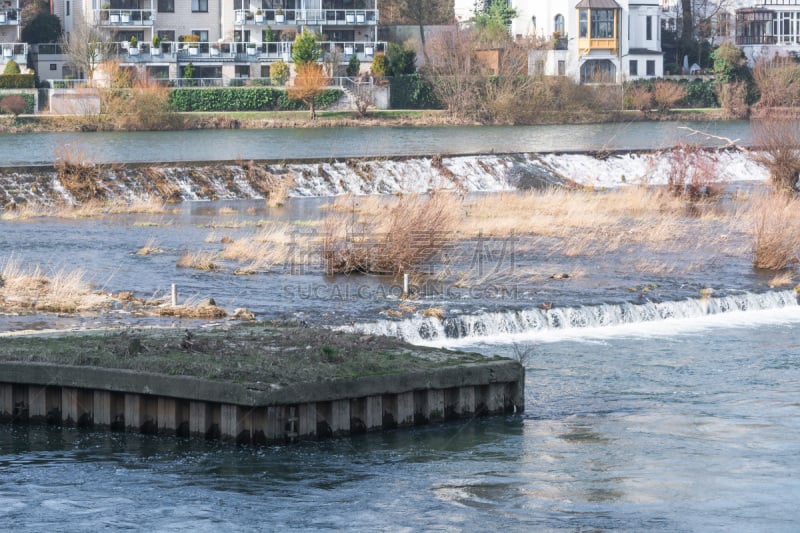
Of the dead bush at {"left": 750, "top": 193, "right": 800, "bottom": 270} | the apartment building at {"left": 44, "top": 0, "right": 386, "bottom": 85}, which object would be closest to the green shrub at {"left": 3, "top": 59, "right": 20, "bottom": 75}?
the apartment building at {"left": 44, "top": 0, "right": 386, "bottom": 85}

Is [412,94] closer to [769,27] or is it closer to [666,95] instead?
[666,95]

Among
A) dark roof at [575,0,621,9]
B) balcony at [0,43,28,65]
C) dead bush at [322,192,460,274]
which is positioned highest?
dark roof at [575,0,621,9]

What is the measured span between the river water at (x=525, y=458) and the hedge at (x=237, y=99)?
65.6 m

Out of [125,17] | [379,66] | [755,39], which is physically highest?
[125,17]

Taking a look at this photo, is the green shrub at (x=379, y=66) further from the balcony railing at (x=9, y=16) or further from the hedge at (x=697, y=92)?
the balcony railing at (x=9, y=16)

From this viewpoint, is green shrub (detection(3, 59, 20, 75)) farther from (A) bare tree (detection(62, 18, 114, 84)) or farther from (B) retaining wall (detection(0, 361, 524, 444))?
(B) retaining wall (detection(0, 361, 524, 444))

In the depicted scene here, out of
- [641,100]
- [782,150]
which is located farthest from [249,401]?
[641,100]

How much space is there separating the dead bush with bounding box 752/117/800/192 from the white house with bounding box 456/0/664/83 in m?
56.2

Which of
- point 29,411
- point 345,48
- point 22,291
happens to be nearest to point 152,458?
point 29,411

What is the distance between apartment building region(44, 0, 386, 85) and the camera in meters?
93.4

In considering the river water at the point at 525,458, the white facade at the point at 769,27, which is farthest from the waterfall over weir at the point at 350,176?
the white facade at the point at 769,27

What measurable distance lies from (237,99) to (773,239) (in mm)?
62916

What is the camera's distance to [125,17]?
3698 inches

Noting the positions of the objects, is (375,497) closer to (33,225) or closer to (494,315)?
(494,315)
